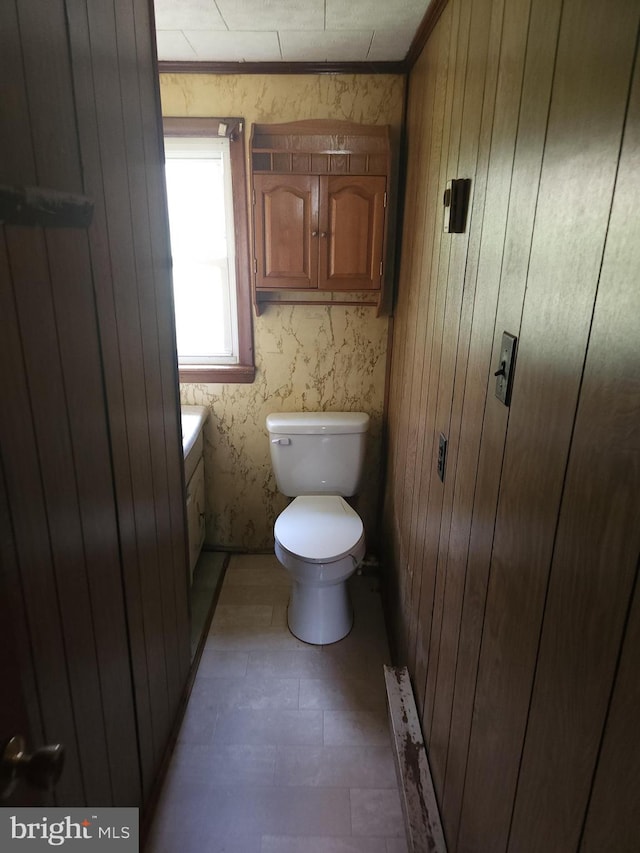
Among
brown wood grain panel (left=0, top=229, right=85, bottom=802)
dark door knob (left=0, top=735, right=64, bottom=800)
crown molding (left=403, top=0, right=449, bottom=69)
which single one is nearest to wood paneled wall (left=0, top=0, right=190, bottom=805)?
brown wood grain panel (left=0, top=229, right=85, bottom=802)

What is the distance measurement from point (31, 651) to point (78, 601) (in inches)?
6.6

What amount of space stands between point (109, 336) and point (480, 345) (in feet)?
2.55

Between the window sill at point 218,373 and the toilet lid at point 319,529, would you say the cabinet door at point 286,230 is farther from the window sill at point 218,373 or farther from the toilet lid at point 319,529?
the toilet lid at point 319,529

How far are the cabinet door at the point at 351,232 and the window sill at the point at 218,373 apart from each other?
1.78 feet

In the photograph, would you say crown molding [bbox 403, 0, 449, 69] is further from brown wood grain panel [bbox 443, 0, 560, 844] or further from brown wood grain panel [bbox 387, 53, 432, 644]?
brown wood grain panel [bbox 443, 0, 560, 844]

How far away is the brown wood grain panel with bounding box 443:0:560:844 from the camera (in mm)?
825

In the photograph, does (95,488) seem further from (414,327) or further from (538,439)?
(414,327)

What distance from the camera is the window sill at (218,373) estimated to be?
2482 mm

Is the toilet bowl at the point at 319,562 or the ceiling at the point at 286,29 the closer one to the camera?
the ceiling at the point at 286,29

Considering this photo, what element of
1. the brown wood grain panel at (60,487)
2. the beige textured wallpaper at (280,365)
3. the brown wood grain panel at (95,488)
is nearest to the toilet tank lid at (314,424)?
the beige textured wallpaper at (280,365)

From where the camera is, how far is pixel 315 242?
217cm

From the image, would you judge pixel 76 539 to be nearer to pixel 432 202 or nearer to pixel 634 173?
pixel 634 173

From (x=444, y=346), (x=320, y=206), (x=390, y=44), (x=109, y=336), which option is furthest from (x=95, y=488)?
(x=390, y=44)

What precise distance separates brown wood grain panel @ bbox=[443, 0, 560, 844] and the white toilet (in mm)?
880
